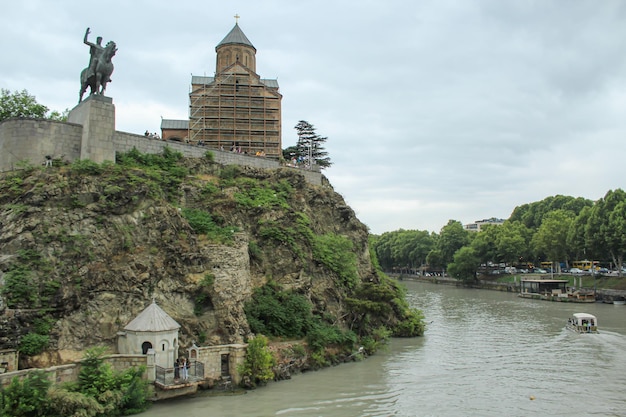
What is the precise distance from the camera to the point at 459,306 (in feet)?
182

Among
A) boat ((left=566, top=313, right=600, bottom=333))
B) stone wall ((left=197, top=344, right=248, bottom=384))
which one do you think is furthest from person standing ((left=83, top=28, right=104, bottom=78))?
boat ((left=566, top=313, right=600, bottom=333))

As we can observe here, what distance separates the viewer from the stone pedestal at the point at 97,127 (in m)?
26.5

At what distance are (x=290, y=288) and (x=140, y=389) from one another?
11.6 metres

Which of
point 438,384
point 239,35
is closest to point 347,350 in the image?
point 438,384

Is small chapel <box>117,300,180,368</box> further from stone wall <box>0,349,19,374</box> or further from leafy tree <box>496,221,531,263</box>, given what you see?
leafy tree <box>496,221,531,263</box>

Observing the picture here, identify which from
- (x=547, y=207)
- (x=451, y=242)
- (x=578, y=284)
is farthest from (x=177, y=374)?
(x=547, y=207)

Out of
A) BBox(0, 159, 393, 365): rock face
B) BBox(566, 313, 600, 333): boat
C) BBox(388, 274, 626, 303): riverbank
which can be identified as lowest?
BBox(566, 313, 600, 333): boat

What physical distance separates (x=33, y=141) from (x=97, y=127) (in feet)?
10.1

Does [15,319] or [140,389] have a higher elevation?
[15,319]

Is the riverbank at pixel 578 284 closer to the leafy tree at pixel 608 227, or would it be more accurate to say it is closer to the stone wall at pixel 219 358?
the leafy tree at pixel 608 227

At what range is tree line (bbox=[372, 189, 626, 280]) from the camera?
6372cm

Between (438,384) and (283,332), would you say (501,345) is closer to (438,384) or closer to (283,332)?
(438,384)

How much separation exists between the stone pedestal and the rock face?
157 cm

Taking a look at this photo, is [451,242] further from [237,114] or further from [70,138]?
[70,138]
